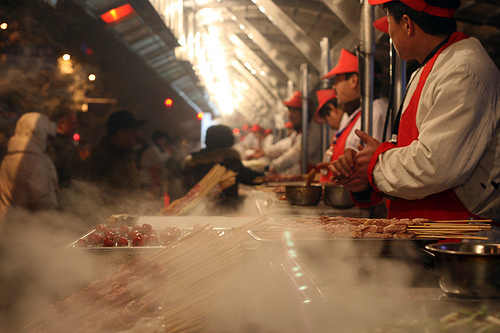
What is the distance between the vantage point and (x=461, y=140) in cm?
192

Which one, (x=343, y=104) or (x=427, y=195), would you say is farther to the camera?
(x=343, y=104)

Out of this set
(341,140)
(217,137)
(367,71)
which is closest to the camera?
Result: (367,71)

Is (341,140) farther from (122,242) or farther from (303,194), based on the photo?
(122,242)

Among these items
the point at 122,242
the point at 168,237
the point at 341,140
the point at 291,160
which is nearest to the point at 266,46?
the point at 291,160

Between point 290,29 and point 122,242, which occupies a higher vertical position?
point 290,29

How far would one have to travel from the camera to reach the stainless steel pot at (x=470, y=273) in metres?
1.15

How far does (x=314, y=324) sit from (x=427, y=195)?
1288 millimetres

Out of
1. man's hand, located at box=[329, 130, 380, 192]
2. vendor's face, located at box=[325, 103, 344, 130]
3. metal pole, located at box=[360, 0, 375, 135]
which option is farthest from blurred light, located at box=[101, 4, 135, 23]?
vendor's face, located at box=[325, 103, 344, 130]

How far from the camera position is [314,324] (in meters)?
1.09

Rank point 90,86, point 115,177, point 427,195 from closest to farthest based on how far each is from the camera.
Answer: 1. point 427,195
2. point 115,177
3. point 90,86

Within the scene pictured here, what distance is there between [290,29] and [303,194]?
16.0ft

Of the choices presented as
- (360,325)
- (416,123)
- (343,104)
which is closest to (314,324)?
(360,325)

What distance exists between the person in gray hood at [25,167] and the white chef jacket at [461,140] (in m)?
3.92

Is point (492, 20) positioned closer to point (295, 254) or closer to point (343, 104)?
point (343, 104)
